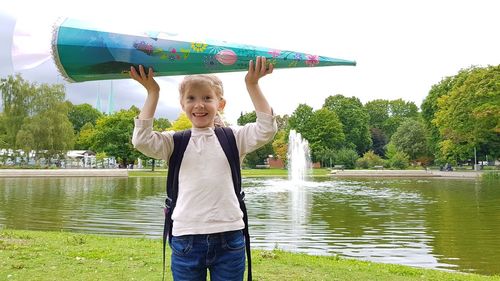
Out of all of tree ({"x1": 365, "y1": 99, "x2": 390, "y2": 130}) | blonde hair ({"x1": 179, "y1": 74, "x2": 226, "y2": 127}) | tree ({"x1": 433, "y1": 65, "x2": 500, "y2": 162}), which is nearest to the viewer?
blonde hair ({"x1": 179, "y1": 74, "x2": 226, "y2": 127})

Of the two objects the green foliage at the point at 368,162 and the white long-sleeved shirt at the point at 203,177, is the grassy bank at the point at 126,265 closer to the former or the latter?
the white long-sleeved shirt at the point at 203,177

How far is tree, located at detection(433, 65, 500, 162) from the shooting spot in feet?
141

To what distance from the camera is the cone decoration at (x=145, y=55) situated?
2.55 m

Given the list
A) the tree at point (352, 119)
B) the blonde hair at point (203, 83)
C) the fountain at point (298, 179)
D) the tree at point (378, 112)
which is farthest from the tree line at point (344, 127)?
the blonde hair at point (203, 83)

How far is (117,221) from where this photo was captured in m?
14.0

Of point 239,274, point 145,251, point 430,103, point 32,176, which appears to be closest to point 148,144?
point 239,274

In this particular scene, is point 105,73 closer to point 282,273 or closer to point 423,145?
point 282,273

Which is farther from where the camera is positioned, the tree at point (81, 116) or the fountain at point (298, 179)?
the tree at point (81, 116)

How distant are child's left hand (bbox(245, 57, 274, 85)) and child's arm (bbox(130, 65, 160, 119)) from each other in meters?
0.54

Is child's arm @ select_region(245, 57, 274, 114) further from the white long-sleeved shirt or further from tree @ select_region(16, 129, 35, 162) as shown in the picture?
tree @ select_region(16, 129, 35, 162)

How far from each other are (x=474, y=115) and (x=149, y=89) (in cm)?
4588

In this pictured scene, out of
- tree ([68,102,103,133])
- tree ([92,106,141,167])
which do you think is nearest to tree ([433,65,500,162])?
tree ([92,106,141,167])

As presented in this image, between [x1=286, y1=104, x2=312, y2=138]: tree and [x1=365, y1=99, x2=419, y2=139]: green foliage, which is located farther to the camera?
[x1=365, y1=99, x2=419, y2=139]: green foliage

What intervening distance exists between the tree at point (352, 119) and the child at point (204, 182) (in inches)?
3059
